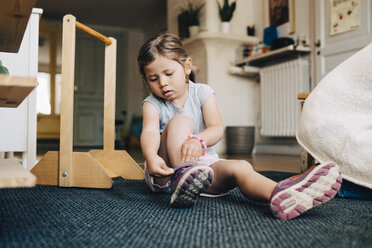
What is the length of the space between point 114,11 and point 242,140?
123 inches

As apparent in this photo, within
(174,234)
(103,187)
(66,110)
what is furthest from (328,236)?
(66,110)

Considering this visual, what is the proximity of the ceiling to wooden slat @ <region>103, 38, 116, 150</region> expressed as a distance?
3.58m

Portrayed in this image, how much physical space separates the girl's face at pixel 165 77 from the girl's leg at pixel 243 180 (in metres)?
0.27

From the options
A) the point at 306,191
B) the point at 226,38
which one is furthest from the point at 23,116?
the point at 226,38

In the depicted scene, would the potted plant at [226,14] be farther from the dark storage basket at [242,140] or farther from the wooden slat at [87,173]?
the wooden slat at [87,173]

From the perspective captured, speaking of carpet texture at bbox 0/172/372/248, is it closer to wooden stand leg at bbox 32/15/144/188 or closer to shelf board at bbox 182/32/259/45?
wooden stand leg at bbox 32/15/144/188

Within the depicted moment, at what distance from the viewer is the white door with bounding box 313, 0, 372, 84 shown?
7.36 feet

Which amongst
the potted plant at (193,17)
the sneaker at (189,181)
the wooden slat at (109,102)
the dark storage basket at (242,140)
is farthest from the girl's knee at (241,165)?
the potted plant at (193,17)

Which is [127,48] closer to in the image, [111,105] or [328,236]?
[111,105]

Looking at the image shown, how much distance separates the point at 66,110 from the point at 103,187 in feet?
0.95

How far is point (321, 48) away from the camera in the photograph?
8.62 feet

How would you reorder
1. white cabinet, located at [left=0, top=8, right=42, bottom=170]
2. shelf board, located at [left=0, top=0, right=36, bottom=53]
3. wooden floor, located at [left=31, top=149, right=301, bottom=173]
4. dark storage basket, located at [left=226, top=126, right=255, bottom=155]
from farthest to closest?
dark storage basket, located at [left=226, top=126, right=255, bottom=155]
wooden floor, located at [left=31, top=149, right=301, bottom=173]
white cabinet, located at [left=0, top=8, right=42, bottom=170]
shelf board, located at [left=0, top=0, right=36, bottom=53]

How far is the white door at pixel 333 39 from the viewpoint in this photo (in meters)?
2.24

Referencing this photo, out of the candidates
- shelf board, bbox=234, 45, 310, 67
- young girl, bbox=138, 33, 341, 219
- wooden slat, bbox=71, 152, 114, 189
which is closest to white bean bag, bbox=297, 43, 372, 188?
young girl, bbox=138, 33, 341, 219
